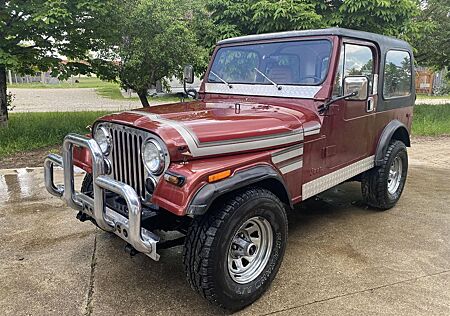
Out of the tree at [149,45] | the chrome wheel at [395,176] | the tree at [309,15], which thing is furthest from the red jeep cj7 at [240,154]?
the tree at [149,45]

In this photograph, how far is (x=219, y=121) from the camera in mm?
2838

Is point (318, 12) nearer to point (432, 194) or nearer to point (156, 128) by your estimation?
point (432, 194)

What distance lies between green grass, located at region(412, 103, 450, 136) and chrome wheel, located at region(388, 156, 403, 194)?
6.24 metres

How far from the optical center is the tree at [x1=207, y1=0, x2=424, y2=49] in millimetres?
8859

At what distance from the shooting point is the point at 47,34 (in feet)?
24.5

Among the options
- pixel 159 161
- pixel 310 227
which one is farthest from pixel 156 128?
pixel 310 227

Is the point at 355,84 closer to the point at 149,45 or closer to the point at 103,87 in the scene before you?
the point at 149,45

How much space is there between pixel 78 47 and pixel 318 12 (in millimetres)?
5720

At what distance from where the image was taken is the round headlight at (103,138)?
2930 mm

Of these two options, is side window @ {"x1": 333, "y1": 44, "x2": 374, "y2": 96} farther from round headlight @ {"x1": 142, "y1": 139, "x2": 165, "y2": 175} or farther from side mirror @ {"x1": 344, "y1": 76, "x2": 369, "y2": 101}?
round headlight @ {"x1": 142, "y1": 139, "x2": 165, "y2": 175}

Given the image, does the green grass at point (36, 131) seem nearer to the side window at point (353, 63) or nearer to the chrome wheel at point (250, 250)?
the chrome wheel at point (250, 250)

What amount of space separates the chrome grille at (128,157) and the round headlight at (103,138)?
0.13 feet

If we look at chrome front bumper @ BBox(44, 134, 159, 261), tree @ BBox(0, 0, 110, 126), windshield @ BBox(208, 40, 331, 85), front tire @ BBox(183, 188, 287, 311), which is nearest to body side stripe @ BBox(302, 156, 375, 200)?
front tire @ BBox(183, 188, 287, 311)

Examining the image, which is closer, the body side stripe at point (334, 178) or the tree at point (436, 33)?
the body side stripe at point (334, 178)
